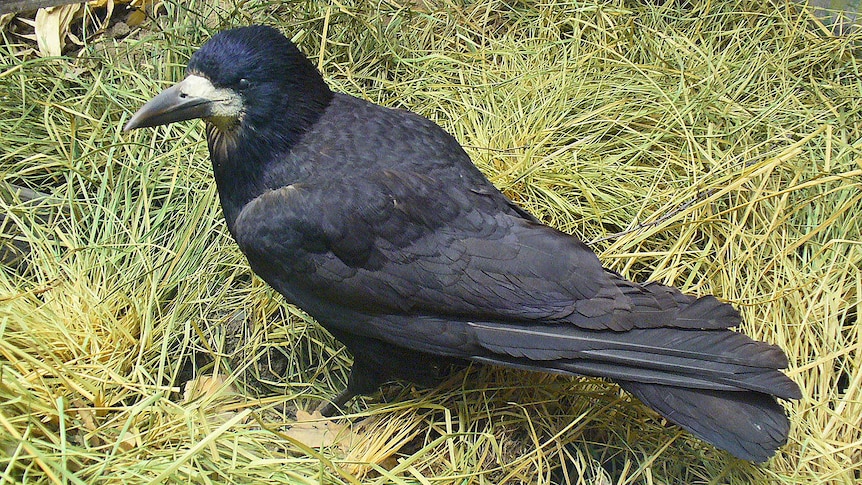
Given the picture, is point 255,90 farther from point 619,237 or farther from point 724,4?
point 724,4

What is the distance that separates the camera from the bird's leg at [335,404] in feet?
8.23

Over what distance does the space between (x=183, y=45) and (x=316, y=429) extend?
1998mm

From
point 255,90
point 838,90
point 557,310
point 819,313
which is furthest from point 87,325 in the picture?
point 838,90

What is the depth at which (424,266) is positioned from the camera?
2152 millimetres

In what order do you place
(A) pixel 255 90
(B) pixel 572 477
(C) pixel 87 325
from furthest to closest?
(C) pixel 87 325 → (B) pixel 572 477 → (A) pixel 255 90

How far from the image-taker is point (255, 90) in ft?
7.11

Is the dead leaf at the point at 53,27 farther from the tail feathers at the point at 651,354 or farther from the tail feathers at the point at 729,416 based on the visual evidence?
the tail feathers at the point at 729,416

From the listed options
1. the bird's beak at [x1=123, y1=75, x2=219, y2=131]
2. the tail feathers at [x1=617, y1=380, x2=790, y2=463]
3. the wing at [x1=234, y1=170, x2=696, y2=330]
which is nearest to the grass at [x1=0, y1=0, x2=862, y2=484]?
the tail feathers at [x1=617, y1=380, x2=790, y2=463]

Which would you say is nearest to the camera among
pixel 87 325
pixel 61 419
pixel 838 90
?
pixel 61 419

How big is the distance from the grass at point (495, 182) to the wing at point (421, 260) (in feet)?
1.42

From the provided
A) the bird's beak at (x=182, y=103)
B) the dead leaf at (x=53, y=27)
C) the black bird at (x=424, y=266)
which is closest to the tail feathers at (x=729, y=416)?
the black bird at (x=424, y=266)

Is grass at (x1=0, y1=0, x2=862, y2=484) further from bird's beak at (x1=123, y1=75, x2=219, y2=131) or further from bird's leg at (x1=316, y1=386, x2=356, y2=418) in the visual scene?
bird's beak at (x1=123, y1=75, x2=219, y2=131)

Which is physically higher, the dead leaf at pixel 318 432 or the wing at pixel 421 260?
the wing at pixel 421 260

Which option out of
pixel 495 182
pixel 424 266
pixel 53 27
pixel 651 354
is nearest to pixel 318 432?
pixel 424 266
